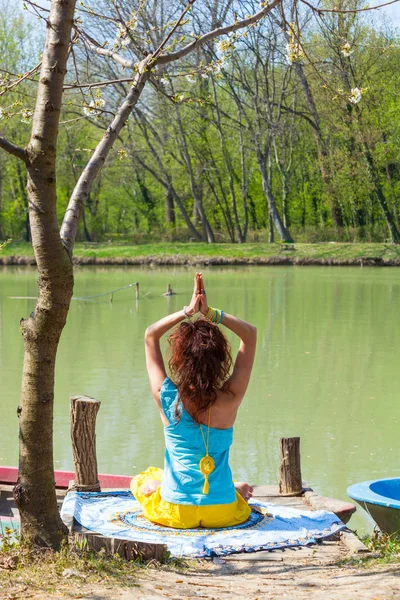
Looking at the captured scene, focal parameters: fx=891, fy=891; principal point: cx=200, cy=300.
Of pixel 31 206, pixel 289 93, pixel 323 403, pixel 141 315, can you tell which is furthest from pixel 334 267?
pixel 31 206

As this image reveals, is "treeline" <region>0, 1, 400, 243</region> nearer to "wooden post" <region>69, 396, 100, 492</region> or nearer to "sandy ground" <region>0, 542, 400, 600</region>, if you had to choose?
"wooden post" <region>69, 396, 100, 492</region>

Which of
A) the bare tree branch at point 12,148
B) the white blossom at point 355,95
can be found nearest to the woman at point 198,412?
the bare tree branch at point 12,148

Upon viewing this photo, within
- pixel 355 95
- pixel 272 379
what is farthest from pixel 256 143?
pixel 355 95

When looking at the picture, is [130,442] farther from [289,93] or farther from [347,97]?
[289,93]

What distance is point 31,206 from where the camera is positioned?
14.4ft

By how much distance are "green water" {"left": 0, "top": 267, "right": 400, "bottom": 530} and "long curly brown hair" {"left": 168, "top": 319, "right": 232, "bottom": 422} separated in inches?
96.1

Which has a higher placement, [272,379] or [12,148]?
[12,148]

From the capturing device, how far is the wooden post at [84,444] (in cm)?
552

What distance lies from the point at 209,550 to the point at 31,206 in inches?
74.3

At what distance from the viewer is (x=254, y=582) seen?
3.93 meters

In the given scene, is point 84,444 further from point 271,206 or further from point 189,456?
point 271,206

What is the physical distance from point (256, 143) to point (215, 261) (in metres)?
5.96

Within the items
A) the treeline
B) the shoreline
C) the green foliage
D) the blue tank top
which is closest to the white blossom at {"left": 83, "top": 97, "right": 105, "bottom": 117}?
the blue tank top

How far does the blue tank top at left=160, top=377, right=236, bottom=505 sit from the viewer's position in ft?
14.8
